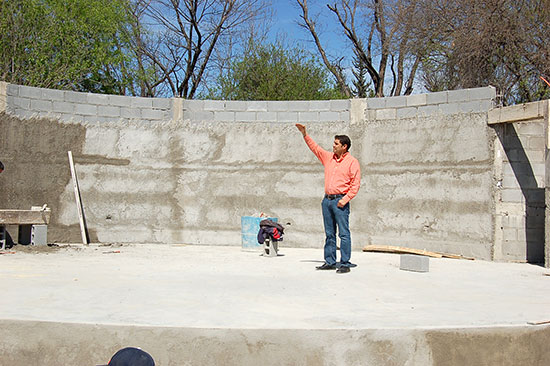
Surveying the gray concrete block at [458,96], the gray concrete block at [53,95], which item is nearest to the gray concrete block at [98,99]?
the gray concrete block at [53,95]

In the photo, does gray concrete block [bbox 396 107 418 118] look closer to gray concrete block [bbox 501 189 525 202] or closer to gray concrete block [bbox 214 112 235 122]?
gray concrete block [bbox 501 189 525 202]

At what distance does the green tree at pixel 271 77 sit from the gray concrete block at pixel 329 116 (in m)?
15.0

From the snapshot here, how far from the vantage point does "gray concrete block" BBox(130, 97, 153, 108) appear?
1093cm

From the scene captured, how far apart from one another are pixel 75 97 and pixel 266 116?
11.7 ft

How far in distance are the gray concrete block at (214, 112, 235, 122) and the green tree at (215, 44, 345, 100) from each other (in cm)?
1474

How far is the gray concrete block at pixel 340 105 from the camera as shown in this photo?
419 inches

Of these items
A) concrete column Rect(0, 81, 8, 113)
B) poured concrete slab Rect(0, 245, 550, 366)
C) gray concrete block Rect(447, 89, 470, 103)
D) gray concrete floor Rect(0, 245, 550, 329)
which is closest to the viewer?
poured concrete slab Rect(0, 245, 550, 366)

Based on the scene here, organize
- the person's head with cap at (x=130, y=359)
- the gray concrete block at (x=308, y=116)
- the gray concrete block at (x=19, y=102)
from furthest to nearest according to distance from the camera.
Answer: the gray concrete block at (x=308, y=116), the gray concrete block at (x=19, y=102), the person's head with cap at (x=130, y=359)

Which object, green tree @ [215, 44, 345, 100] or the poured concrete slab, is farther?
green tree @ [215, 44, 345, 100]

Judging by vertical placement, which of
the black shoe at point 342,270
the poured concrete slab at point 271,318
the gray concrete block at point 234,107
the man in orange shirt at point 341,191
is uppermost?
the gray concrete block at point 234,107

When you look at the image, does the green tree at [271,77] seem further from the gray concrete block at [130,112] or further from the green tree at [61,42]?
the gray concrete block at [130,112]

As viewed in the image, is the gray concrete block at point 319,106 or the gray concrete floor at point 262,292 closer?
A: the gray concrete floor at point 262,292

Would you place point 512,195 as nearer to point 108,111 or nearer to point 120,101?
point 120,101

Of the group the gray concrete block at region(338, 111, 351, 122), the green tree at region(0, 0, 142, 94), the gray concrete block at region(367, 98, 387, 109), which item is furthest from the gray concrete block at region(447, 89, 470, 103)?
the green tree at region(0, 0, 142, 94)
